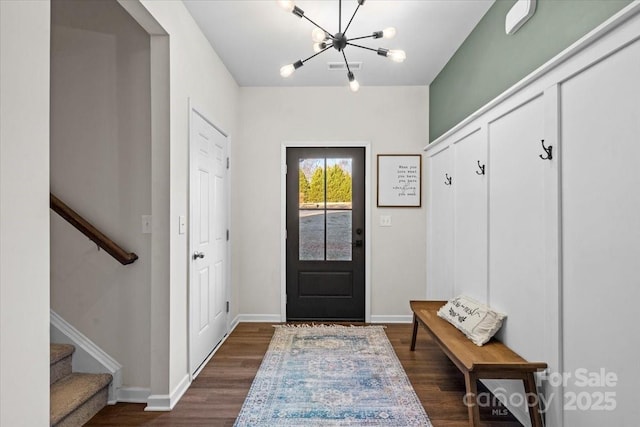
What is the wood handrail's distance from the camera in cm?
223

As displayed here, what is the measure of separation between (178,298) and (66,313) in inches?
28.2

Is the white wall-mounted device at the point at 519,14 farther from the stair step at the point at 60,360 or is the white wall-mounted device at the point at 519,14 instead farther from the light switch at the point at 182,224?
the stair step at the point at 60,360

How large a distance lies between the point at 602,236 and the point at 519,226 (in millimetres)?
630

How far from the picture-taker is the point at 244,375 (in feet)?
9.11

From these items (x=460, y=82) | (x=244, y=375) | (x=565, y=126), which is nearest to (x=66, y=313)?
(x=244, y=375)

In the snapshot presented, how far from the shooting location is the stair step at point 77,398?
198 cm

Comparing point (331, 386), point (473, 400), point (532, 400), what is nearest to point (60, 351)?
point (331, 386)

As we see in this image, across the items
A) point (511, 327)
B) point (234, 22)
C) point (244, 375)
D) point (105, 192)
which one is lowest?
point (244, 375)

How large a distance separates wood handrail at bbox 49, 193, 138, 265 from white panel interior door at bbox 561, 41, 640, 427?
2.40 m

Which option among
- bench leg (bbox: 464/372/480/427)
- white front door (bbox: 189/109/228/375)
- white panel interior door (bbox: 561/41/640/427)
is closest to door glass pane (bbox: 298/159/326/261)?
white front door (bbox: 189/109/228/375)

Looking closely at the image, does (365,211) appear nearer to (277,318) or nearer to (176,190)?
(277,318)

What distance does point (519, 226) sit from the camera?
2.08m

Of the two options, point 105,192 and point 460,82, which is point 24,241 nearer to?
point 105,192

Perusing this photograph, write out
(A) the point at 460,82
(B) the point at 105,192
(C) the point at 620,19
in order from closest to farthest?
(C) the point at 620,19 < (B) the point at 105,192 < (A) the point at 460,82
